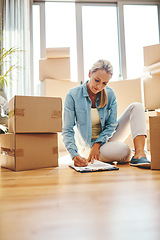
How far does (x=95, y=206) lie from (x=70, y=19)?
11.4 feet

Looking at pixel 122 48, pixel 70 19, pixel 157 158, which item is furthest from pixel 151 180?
pixel 70 19

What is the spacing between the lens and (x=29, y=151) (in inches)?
55.1

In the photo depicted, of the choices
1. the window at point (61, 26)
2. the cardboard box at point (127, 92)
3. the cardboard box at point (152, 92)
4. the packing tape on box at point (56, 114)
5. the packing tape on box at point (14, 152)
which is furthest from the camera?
the window at point (61, 26)

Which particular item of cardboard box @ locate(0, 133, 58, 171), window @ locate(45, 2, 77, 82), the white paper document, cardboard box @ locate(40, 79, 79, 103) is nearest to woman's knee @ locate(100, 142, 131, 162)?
the white paper document

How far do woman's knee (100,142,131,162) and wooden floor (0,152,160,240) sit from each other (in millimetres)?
504

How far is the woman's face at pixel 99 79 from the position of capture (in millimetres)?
1506

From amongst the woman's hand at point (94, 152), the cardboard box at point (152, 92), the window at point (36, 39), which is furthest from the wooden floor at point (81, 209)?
the window at point (36, 39)

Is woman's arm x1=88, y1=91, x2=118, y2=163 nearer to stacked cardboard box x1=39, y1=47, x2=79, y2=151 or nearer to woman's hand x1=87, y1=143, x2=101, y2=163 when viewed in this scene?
woman's hand x1=87, y1=143, x2=101, y2=163

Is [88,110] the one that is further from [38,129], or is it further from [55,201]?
[55,201]

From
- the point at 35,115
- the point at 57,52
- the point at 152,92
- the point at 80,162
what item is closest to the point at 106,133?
the point at 80,162

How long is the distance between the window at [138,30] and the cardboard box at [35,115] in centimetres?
240

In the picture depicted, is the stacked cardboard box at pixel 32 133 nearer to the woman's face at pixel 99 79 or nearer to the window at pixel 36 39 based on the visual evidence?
the woman's face at pixel 99 79

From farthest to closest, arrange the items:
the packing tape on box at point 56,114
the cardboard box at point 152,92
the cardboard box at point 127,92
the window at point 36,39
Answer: the window at point 36,39
the cardboard box at point 152,92
the cardboard box at point 127,92
the packing tape on box at point 56,114

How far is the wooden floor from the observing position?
18.6 inches
